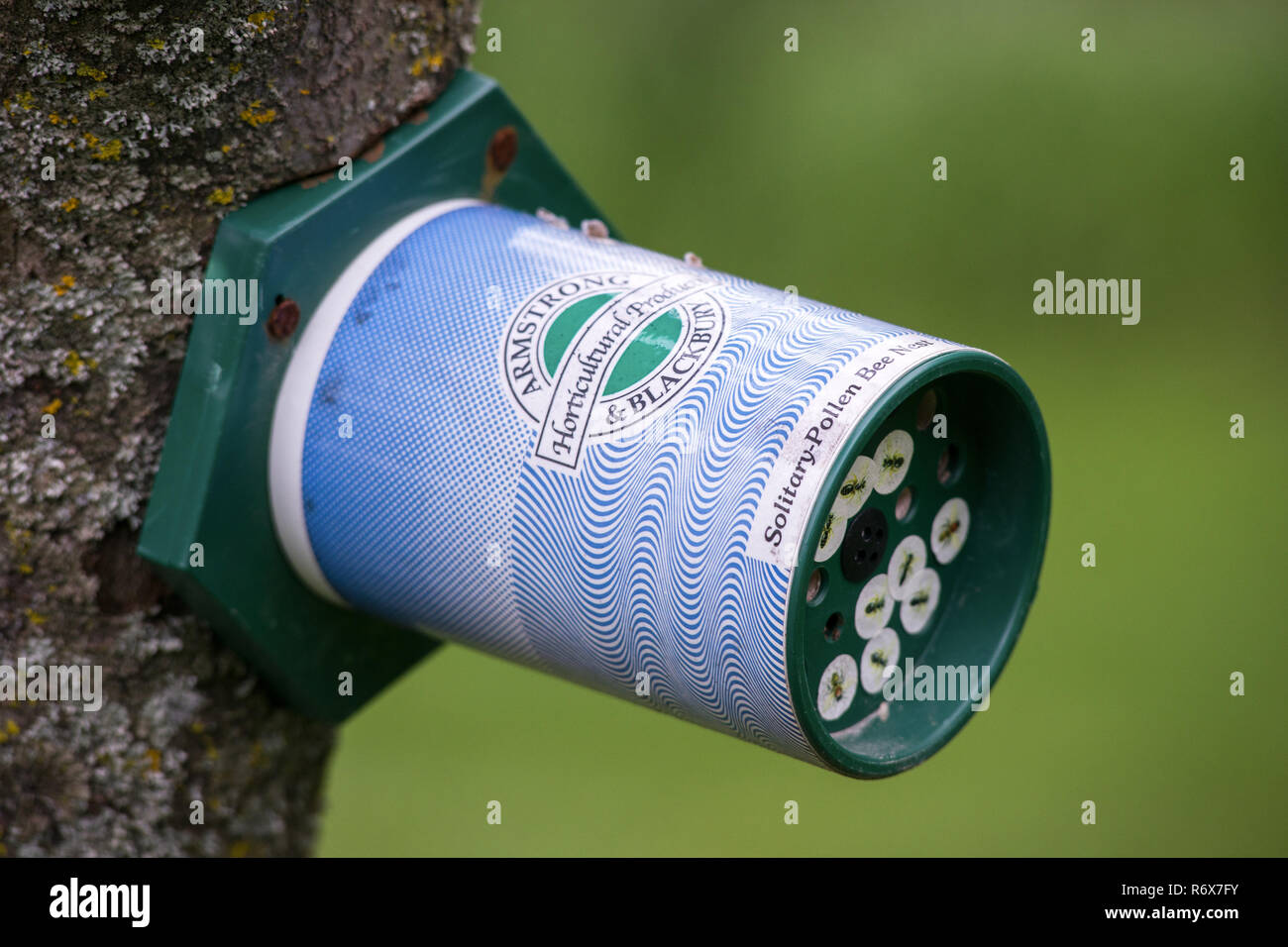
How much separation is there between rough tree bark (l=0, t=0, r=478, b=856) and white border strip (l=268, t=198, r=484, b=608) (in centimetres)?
6

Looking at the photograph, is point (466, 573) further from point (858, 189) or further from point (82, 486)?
point (858, 189)

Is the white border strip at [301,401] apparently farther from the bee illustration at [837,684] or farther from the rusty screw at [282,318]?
the bee illustration at [837,684]

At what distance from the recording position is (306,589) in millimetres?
840

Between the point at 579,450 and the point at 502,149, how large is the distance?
0.26 meters

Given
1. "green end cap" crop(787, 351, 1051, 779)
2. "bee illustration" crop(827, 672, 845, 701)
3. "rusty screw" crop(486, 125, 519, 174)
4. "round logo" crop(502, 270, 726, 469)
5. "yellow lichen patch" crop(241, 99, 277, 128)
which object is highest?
"rusty screw" crop(486, 125, 519, 174)

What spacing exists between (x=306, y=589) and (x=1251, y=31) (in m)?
1.82

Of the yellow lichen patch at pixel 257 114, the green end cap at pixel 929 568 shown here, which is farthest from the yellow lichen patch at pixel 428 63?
the green end cap at pixel 929 568

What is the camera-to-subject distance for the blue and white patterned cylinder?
0.66 m

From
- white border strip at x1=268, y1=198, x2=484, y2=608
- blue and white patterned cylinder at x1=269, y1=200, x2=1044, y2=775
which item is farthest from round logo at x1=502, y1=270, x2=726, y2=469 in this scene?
white border strip at x1=268, y1=198, x2=484, y2=608

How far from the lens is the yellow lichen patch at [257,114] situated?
735mm

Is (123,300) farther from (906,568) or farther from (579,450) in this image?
(906,568)

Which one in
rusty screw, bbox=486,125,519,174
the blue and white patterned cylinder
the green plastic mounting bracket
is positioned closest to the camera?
the blue and white patterned cylinder

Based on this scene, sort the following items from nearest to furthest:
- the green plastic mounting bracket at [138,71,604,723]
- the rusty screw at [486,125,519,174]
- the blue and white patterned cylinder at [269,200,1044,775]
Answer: the blue and white patterned cylinder at [269,200,1044,775]
the green plastic mounting bracket at [138,71,604,723]
the rusty screw at [486,125,519,174]

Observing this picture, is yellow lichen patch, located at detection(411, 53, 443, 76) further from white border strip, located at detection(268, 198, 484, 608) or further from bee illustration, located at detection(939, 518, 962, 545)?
bee illustration, located at detection(939, 518, 962, 545)
